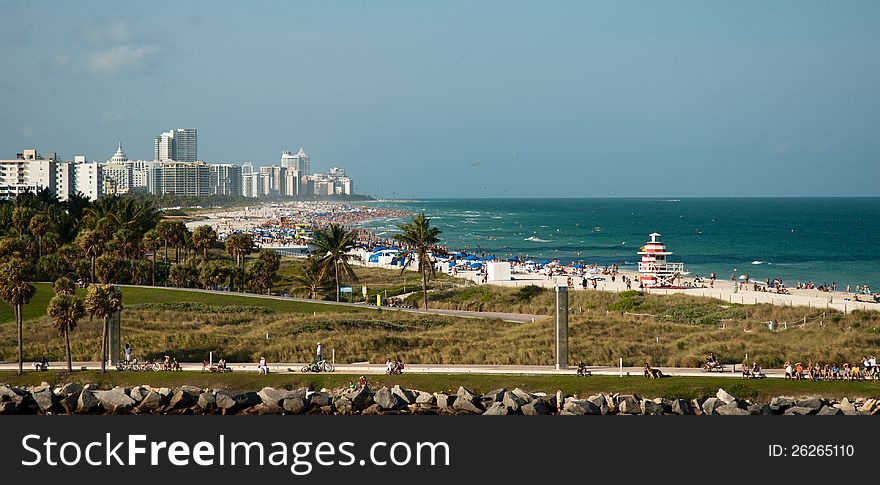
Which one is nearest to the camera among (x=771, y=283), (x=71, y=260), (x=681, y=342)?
(x=681, y=342)

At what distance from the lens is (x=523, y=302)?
5688 centimetres

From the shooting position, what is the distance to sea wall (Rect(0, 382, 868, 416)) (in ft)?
91.8

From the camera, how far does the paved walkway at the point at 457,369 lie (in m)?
32.9

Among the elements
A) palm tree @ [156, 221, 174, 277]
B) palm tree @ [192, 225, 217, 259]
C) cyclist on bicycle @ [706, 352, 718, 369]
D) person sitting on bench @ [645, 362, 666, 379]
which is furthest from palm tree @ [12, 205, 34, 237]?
cyclist on bicycle @ [706, 352, 718, 369]

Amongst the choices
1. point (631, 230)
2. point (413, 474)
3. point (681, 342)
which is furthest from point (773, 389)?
point (631, 230)

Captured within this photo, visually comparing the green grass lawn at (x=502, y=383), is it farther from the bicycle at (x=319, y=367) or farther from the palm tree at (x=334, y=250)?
the palm tree at (x=334, y=250)

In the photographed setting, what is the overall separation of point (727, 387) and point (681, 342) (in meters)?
8.85

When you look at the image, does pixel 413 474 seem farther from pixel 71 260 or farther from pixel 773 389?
pixel 71 260

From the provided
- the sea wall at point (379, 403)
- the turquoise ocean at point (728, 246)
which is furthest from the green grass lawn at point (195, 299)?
the turquoise ocean at point (728, 246)

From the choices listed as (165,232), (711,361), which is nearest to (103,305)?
(711,361)

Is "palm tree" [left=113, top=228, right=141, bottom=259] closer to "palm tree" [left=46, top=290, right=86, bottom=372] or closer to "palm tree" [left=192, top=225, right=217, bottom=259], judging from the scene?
"palm tree" [left=192, top=225, right=217, bottom=259]

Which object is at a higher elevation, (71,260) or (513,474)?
(71,260)

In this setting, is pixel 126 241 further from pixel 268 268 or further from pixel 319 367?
pixel 319 367

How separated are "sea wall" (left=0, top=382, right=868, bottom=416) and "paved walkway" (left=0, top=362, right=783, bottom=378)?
3.21m
